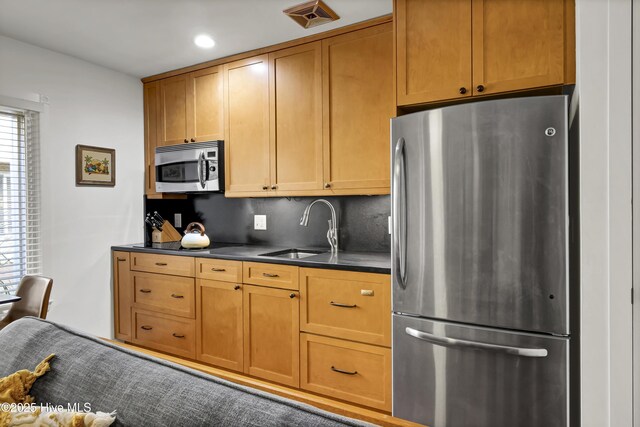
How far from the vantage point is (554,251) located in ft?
5.14

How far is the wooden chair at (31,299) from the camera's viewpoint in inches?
86.8

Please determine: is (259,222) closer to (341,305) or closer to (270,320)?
(270,320)

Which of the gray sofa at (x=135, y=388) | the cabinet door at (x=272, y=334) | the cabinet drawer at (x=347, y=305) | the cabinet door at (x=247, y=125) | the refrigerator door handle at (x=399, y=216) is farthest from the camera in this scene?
the cabinet door at (x=247, y=125)

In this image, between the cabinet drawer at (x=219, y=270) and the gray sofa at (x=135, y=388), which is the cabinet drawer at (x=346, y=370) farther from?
the gray sofa at (x=135, y=388)

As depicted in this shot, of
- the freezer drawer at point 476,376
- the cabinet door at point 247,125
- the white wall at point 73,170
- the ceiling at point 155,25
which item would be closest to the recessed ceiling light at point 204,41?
the ceiling at point 155,25

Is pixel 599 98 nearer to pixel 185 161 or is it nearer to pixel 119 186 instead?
pixel 185 161

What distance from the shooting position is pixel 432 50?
202 cm

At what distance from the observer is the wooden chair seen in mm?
2205

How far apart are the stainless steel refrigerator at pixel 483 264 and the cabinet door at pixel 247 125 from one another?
133 cm

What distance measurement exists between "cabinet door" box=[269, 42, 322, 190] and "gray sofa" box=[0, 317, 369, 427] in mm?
1817

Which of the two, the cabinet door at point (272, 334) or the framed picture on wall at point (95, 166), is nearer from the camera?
the cabinet door at point (272, 334)

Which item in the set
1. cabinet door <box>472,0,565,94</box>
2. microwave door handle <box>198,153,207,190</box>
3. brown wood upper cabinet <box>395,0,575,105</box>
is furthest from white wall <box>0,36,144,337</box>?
cabinet door <box>472,0,565,94</box>

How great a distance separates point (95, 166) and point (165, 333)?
1.49m

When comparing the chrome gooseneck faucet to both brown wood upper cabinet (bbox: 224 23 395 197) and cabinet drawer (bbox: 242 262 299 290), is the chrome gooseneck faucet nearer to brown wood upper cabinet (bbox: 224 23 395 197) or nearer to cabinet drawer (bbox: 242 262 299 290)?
brown wood upper cabinet (bbox: 224 23 395 197)
